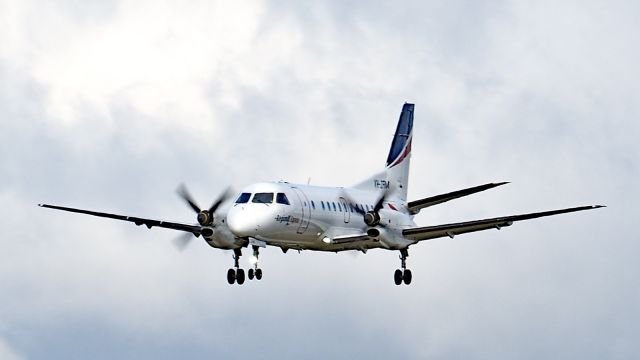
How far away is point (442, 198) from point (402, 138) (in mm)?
10838

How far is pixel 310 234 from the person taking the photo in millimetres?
57719

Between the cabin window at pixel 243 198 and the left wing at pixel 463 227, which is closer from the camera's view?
the left wing at pixel 463 227

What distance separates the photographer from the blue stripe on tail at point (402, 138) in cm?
6856

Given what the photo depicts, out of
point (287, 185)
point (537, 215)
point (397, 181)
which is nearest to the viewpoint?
point (537, 215)

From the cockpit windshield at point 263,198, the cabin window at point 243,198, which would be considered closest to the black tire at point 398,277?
the cockpit windshield at point 263,198

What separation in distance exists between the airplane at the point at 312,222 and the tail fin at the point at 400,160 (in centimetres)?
323

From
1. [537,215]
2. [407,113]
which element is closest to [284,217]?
[537,215]

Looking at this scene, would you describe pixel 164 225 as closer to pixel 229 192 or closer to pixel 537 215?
pixel 229 192

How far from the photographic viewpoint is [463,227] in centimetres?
5756

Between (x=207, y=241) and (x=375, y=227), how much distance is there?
22.5 ft

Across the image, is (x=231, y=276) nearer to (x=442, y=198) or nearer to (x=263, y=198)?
(x=263, y=198)

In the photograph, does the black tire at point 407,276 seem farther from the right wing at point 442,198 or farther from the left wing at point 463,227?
the right wing at point 442,198

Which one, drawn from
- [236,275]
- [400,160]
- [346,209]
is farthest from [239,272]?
[400,160]

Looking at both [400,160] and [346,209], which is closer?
[346,209]
